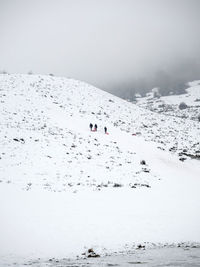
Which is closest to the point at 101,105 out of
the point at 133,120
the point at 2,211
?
the point at 133,120

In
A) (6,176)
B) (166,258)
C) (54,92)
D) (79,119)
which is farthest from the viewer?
(54,92)

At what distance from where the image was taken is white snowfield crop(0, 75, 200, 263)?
872 cm

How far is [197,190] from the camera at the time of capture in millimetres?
17172

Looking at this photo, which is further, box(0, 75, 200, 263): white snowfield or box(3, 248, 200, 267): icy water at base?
box(0, 75, 200, 263): white snowfield

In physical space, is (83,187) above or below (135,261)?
above

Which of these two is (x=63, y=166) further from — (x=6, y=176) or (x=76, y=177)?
(x=6, y=176)

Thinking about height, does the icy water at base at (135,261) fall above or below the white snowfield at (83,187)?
below

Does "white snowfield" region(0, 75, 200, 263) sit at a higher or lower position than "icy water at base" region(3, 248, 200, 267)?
higher

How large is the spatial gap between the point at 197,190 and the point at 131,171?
6.68m

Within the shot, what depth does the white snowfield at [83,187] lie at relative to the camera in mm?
8719

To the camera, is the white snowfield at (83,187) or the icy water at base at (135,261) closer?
the icy water at base at (135,261)

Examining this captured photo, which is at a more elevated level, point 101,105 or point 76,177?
point 101,105

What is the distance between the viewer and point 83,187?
49.6 feet

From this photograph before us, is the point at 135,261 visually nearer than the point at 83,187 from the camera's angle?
Yes
